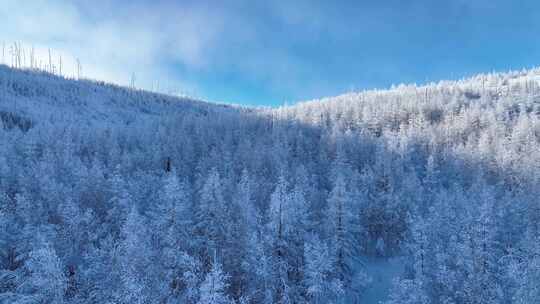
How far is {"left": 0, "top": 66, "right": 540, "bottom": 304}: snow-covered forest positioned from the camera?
84.7 feet

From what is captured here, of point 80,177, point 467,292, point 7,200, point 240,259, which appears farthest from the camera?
point 80,177

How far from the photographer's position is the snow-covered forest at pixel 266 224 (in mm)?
25828

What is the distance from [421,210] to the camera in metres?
53.2

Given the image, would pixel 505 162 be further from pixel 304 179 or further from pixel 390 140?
pixel 304 179

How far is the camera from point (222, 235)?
35.4 m

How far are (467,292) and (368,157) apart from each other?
6628 centimetres

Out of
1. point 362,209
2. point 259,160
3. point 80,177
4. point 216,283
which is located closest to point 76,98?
point 259,160

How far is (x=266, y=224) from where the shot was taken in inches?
1369

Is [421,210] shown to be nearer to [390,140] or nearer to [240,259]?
[240,259]

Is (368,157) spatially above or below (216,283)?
above

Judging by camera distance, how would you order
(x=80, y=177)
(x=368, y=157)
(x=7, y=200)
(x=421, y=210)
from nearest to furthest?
(x=7, y=200) < (x=80, y=177) < (x=421, y=210) < (x=368, y=157)

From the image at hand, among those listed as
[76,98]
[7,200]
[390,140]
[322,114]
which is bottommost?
[7,200]

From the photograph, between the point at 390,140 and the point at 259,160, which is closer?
the point at 259,160

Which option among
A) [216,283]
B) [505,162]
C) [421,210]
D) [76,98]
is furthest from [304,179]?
[76,98]
